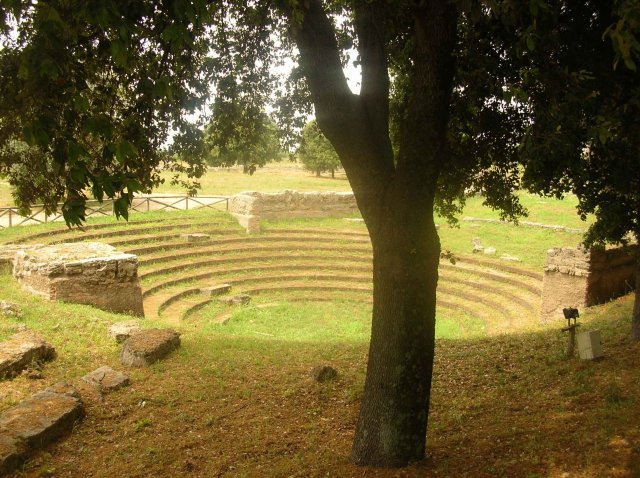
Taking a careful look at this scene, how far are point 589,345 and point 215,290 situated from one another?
36.2 ft

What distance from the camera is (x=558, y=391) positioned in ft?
20.3

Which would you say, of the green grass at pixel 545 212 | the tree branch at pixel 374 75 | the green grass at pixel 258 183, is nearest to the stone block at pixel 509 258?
the green grass at pixel 545 212

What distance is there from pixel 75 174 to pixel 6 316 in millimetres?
7562

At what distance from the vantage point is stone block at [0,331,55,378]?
706cm

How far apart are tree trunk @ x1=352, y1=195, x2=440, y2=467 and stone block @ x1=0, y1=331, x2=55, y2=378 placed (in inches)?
201

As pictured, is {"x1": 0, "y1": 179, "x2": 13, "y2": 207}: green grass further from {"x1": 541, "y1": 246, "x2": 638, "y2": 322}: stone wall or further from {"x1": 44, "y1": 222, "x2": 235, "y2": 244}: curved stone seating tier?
{"x1": 541, "y1": 246, "x2": 638, "y2": 322}: stone wall

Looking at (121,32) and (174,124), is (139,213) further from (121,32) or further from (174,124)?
(121,32)

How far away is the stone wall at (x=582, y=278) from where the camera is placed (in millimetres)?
12922

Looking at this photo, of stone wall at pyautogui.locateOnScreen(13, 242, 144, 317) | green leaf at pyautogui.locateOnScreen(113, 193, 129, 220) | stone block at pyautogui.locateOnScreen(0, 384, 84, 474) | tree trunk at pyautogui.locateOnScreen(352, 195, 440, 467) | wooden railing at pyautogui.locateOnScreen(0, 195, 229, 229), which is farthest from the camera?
wooden railing at pyautogui.locateOnScreen(0, 195, 229, 229)

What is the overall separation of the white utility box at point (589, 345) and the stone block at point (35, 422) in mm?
6294

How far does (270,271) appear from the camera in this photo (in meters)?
18.3

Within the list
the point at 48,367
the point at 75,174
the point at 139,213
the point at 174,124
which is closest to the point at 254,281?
the point at 139,213

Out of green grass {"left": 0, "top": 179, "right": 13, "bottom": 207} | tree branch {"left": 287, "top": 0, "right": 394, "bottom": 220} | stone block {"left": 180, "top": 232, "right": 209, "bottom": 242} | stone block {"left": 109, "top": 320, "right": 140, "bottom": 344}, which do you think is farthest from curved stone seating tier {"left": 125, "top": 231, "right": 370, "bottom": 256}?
tree branch {"left": 287, "top": 0, "right": 394, "bottom": 220}

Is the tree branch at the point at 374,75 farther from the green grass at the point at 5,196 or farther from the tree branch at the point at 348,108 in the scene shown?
the green grass at the point at 5,196
